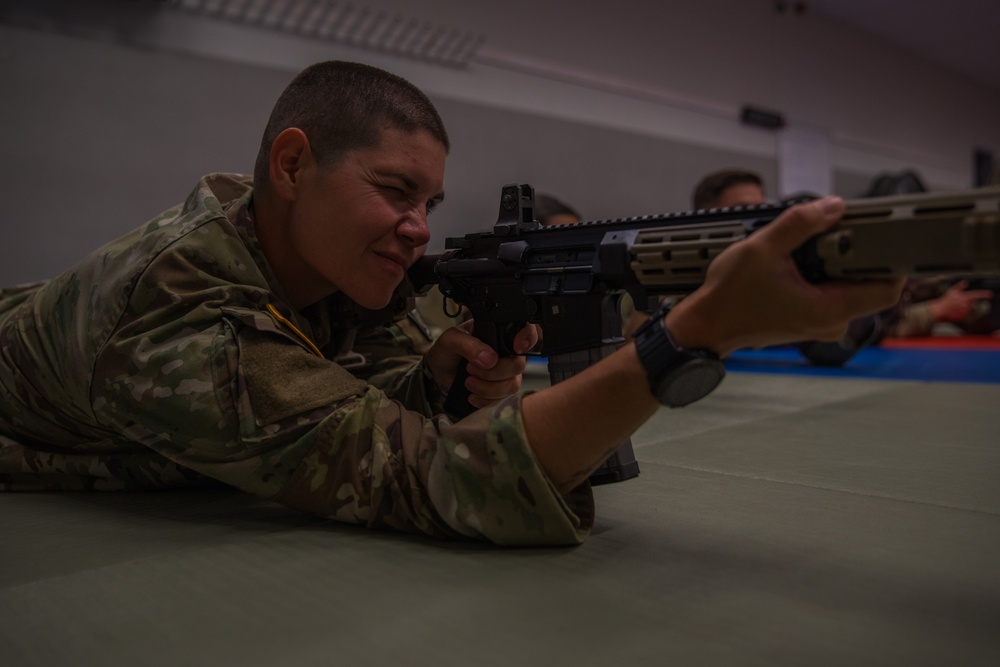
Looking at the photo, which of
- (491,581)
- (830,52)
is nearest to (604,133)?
(830,52)

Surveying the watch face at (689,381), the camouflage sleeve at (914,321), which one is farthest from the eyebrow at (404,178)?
the camouflage sleeve at (914,321)

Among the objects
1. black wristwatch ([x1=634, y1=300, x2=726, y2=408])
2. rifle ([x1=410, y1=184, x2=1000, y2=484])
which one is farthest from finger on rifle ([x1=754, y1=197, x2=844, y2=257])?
black wristwatch ([x1=634, y1=300, x2=726, y2=408])

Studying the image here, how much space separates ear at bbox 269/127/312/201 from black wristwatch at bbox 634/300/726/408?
0.74 meters

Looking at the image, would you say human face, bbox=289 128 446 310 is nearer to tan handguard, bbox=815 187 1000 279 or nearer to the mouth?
the mouth

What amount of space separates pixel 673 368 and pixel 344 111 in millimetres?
796

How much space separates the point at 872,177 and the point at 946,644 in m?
8.77

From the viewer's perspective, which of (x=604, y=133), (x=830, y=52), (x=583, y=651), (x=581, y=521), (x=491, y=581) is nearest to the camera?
(x=583, y=651)

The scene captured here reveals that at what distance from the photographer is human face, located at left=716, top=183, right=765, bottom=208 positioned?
136 inches

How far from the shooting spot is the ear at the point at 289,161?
1.30 meters

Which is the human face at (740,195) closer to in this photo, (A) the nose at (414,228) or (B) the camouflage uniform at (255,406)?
(A) the nose at (414,228)

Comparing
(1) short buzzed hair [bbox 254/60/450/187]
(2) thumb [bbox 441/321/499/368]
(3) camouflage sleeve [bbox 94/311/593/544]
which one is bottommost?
(3) camouflage sleeve [bbox 94/311/593/544]

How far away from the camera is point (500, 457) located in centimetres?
95

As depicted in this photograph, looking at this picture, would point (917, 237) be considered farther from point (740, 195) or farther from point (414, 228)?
point (740, 195)

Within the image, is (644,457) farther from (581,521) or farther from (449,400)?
(581,521)
